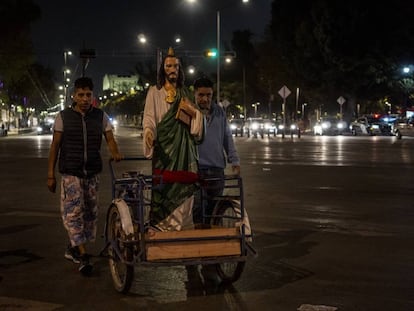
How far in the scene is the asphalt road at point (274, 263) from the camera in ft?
20.5

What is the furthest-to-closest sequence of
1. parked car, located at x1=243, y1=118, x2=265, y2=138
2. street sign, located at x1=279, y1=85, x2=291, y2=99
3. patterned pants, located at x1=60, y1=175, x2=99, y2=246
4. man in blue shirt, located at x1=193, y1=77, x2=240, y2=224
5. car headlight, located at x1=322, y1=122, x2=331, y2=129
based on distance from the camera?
car headlight, located at x1=322, y1=122, x2=331, y2=129 < parked car, located at x1=243, y1=118, x2=265, y2=138 < street sign, located at x1=279, y1=85, x2=291, y2=99 < patterned pants, located at x1=60, y1=175, x2=99, y2=246 < man in blue shirt, located at x1=193, y1=77, x2=240, y2=224

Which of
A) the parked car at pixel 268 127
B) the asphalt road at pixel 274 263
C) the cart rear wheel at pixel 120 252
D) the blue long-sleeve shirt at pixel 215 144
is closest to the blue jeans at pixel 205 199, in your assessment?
the blue long-sleeve shirt at pixel 215 144

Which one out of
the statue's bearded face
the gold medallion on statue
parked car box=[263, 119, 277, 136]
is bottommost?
parked car box=[263, 119, 277, 136]

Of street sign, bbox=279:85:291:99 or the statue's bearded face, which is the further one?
street sign, bbox=279:85:291:99

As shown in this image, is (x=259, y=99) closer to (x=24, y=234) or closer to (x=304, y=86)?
(x=304, y=86)

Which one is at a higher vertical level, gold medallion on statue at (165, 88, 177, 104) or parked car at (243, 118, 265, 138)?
gold medallion on statue at (165, 88, 177, 104)

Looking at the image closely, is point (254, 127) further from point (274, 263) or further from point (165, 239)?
point (165, 239)

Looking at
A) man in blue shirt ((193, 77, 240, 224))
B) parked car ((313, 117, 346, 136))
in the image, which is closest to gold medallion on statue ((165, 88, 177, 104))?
man in blue shirt ((193, 77, 240, 224))

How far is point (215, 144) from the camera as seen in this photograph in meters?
7.43

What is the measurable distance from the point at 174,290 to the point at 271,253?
6.47ft

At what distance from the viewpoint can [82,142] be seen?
7191 mm

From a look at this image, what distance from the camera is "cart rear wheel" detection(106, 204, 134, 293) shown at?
248 inches

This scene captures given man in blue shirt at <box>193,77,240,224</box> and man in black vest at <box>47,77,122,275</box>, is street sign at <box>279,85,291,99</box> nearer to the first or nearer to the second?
man in blue shirt at <box>193,77,240,224</box>

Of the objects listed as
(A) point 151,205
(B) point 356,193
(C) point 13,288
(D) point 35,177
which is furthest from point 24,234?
(D) point 35,177
